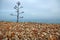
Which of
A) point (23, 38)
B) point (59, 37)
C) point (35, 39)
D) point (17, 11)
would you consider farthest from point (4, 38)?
point (17, 11)

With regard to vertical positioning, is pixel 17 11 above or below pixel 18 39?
below

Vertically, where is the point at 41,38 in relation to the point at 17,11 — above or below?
above

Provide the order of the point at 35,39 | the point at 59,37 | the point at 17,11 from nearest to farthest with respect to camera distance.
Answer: the point at 35,39 < the point at 59,37 < the point at 17,11

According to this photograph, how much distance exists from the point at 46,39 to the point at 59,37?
1.56ft

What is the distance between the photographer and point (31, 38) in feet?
11.4

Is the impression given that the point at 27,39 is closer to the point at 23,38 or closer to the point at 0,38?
the point at 23,38

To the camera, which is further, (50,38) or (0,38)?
(50,38)

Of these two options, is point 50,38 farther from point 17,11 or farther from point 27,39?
point 17,11

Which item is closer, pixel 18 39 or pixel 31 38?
pixel 18 39

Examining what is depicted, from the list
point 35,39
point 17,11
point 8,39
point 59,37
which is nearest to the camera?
point 8,39

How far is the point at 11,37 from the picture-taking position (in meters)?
3.27

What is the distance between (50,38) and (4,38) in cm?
101

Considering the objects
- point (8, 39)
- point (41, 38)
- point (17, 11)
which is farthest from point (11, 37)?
point (17, 11)

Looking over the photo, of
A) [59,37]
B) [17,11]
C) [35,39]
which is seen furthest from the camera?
[17,11]
